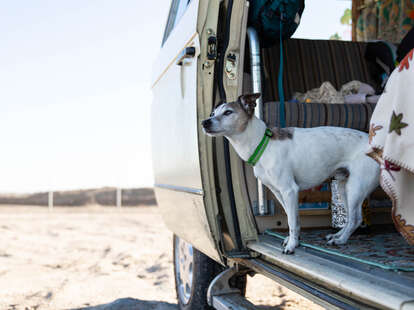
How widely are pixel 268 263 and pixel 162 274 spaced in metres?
3.14

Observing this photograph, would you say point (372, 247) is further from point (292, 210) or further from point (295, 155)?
point (295, 155)

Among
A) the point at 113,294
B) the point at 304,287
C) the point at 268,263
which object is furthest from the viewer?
the point at 113,294

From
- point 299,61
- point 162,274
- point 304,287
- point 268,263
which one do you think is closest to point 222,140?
point 268,263

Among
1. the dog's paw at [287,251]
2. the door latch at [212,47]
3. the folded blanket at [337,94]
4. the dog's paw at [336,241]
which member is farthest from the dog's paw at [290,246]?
the folded blanket at [337,94]

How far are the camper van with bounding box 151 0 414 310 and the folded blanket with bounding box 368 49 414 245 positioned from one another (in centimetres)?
→ 21

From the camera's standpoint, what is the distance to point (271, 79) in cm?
331

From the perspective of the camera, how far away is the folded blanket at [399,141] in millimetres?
1368

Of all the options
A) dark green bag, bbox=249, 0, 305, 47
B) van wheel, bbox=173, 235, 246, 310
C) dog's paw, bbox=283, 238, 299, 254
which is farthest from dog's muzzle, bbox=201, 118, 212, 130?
van wheel, bbox=173, 235, 246, 310

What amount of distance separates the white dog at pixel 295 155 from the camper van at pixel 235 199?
0.14 metres

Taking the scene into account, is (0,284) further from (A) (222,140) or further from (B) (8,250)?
(A) (222,140)

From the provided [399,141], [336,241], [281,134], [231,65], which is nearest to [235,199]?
[281,134]

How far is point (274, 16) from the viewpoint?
2768mm

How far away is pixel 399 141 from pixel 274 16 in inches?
64.2

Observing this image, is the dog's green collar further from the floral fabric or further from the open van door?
the floral fabric
